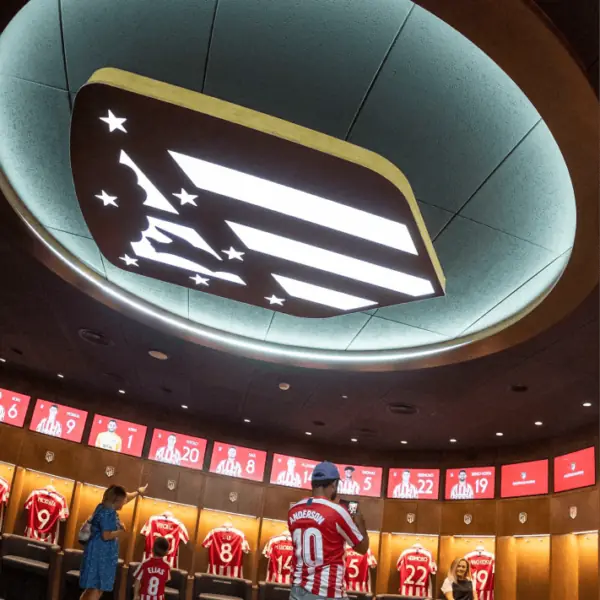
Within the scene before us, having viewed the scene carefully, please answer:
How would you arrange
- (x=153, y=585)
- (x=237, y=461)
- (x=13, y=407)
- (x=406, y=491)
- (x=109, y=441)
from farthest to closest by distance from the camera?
(x=237, y=461)
(x=406, y=491)
(x=109, y=441)
(x=13, y=407)
(x=153, y=585)

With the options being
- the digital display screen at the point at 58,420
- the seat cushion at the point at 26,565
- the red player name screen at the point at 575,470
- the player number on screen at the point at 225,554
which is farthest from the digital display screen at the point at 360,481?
the seat cushion at the point at 26,565

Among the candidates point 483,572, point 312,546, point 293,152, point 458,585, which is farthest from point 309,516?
point 483,572

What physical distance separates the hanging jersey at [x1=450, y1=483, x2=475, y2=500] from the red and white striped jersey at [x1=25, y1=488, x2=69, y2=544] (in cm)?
718

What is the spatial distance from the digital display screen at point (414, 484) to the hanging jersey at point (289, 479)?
1849 millimetres

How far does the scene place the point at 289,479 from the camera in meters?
13.1

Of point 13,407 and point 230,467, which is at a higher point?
point 13,407

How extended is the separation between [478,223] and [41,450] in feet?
31.1

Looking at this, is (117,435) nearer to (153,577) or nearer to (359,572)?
(359,572)

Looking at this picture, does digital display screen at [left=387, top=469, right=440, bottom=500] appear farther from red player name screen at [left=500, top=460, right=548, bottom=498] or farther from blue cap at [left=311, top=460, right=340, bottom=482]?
blue cap at [left=311, top=460, right=340, bottom=482]

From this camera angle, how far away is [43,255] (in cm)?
696

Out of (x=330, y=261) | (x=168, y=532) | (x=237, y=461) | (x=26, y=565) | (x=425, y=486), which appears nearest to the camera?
(x=330, y=261)

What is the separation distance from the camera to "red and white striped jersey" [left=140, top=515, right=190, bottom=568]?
1197 cm

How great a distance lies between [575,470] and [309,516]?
26.4ft

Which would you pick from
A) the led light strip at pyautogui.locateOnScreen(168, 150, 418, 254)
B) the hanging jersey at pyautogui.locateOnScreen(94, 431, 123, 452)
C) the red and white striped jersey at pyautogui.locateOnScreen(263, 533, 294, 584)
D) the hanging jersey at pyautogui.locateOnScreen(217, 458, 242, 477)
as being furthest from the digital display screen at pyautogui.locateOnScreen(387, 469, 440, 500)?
the led light strip at pyautogui.locateOnScreen(168, 150, 418, 254)
